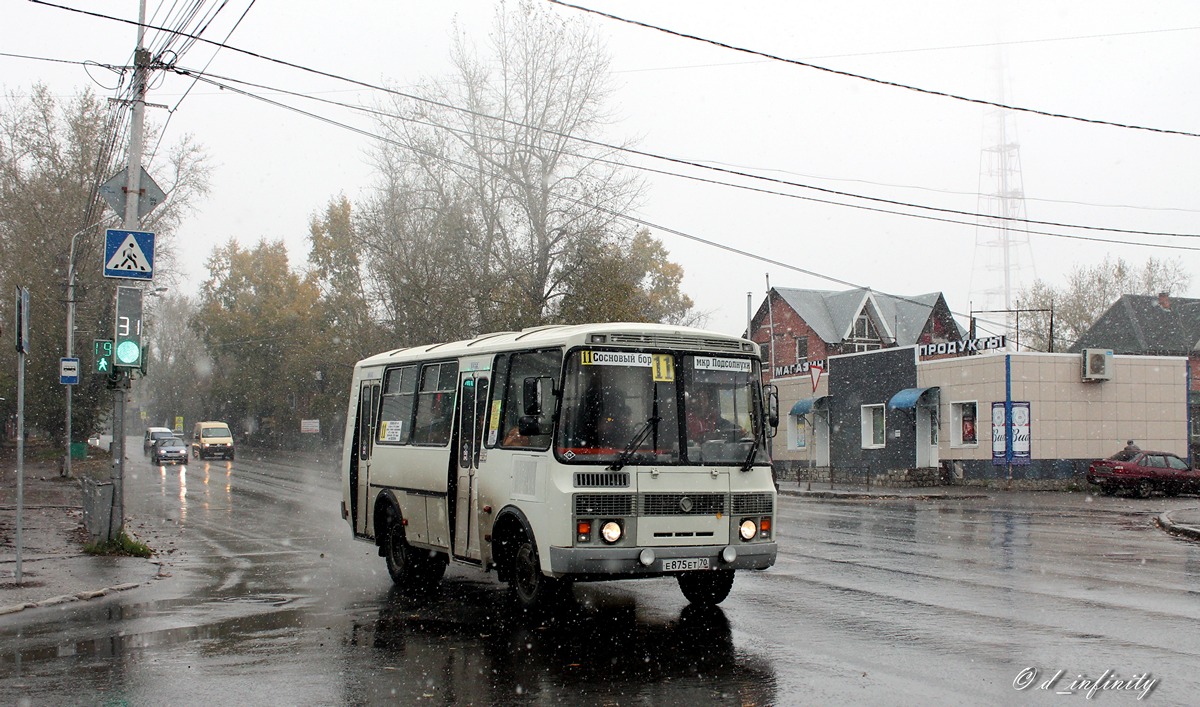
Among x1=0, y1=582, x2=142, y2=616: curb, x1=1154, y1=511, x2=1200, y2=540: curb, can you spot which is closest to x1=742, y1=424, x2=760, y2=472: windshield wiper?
x1=0, y1=582, x2=142, y2=616: curb

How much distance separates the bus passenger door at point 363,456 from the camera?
596 inches

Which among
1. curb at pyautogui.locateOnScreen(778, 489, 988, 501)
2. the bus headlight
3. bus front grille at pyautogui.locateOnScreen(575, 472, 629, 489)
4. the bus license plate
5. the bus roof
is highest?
the bus roof

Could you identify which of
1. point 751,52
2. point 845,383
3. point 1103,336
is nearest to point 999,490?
point 845,383

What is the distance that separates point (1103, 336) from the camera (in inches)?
2672

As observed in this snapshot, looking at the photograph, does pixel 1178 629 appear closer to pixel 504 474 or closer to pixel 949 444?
pixel 504 474

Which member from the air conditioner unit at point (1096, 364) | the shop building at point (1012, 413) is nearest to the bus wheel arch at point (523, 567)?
the shop building at point (1012, 413)

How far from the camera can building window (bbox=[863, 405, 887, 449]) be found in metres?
44.6

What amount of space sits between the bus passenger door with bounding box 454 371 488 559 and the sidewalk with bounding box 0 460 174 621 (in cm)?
449

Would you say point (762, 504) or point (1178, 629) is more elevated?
point (762, 504)

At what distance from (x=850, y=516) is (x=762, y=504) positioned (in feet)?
49.0

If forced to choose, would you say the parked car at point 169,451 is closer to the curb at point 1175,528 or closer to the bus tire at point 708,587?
the curb at point 1175,528

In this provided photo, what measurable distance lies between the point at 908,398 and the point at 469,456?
31.3m

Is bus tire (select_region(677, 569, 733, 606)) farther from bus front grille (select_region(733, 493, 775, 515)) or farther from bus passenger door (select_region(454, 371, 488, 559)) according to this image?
bus passenger door (select_region(454, 371, 488, 559))

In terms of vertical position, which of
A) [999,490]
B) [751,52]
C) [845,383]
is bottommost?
[999,490]
